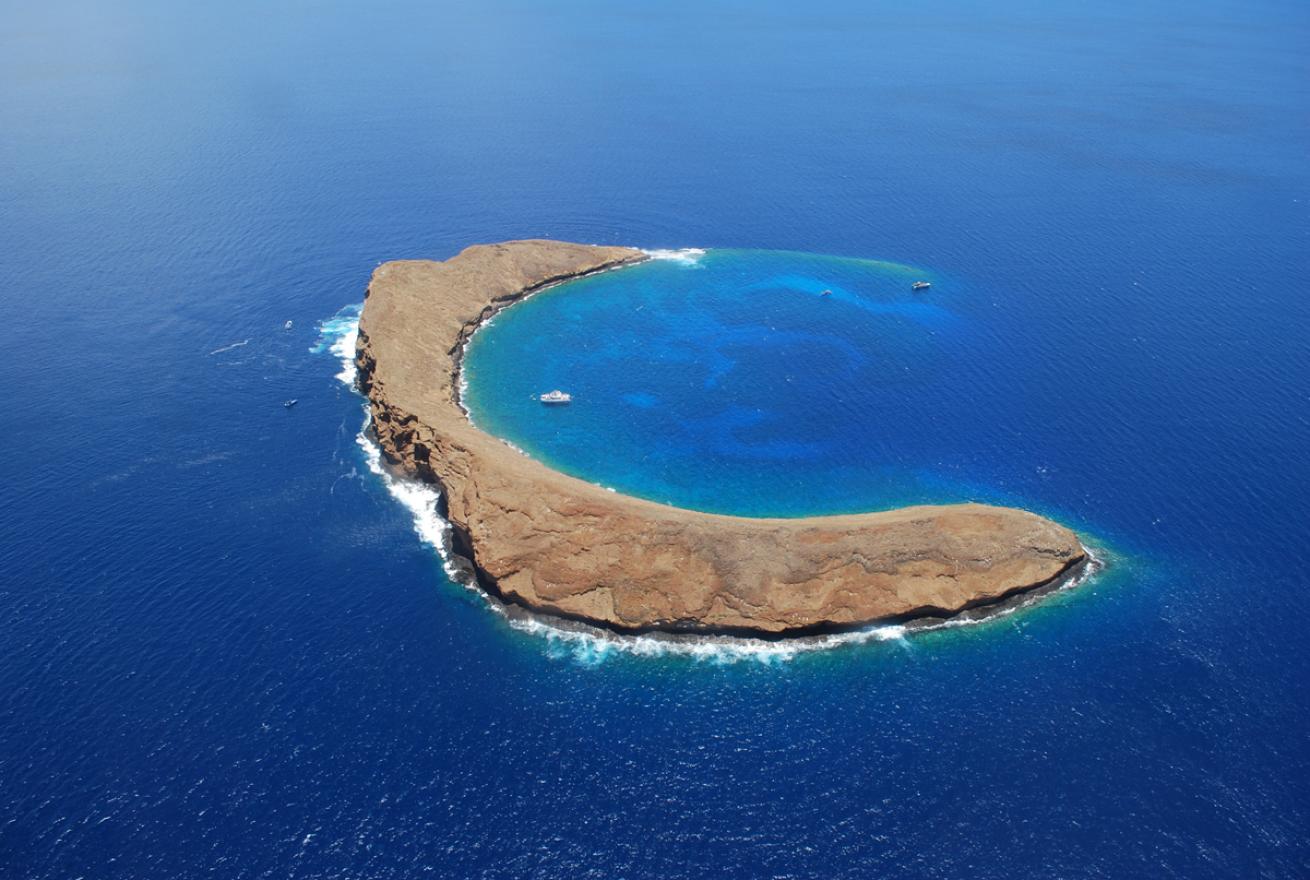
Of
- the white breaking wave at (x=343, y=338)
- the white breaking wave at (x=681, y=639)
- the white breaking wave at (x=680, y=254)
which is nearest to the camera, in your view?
the white breaking wave at (x=681, y=639)

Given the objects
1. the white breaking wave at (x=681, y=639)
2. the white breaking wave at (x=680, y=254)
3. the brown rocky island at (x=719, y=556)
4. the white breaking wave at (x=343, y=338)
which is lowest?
the white breaking wave at (x=681, y=639)

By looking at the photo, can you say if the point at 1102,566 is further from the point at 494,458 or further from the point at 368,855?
the point at 368,855

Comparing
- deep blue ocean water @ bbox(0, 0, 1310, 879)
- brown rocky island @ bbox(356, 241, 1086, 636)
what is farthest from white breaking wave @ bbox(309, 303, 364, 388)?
brown rocky island @ bbox(356, 241, 1086, 636)

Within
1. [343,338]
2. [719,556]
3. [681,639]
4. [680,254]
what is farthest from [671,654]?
[680,254]

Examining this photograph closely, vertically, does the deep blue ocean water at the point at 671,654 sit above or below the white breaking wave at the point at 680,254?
below

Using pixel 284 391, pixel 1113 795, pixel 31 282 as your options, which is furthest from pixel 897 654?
pixel 31 282

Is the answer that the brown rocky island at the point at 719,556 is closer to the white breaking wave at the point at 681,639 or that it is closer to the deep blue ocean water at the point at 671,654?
the white breaking wave at the point at 681,639

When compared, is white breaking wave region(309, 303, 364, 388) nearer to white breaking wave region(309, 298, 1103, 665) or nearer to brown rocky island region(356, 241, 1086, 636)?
brown rocky island region(356, 241, 1086, 636)

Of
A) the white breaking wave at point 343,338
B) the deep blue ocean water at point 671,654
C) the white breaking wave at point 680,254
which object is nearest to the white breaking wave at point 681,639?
the deep blue ocean water at point 671,654

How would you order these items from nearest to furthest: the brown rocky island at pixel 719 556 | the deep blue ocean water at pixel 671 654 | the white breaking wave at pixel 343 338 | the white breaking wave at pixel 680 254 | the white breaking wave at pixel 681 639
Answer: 1. the deep blue ocean water at pixel 671 654
2. the white breaking wave at pixel 681 639
3. the brown rocky island at pixel 719 556
4. the white breaking wave at pixel 343 338
5. the white breaking wave at pixel 680 254
